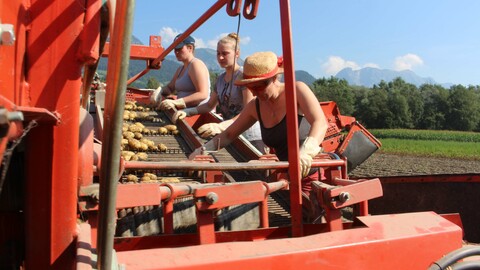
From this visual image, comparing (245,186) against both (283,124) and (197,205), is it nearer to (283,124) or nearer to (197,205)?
(197,205)

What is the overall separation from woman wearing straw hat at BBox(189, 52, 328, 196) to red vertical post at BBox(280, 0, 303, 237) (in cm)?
31

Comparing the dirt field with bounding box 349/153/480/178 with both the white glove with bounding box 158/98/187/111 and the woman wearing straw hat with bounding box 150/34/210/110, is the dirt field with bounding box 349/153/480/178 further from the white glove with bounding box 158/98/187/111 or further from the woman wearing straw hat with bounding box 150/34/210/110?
the white glove with bounding box 158/98/187/111

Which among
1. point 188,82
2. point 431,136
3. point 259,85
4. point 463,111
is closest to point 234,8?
point 259,85

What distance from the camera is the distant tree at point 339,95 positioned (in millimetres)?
64875

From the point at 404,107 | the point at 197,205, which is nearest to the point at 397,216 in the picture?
the point at 197,205

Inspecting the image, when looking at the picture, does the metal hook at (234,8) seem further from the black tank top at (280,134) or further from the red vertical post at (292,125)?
the black tank top at (280,134)

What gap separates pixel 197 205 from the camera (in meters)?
2.09

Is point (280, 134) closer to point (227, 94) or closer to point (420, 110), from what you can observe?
point (227, 94)

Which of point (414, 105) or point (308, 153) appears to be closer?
point (308, 153)

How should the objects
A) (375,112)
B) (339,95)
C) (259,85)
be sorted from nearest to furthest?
(259,85)
(375,112)
(339,95)

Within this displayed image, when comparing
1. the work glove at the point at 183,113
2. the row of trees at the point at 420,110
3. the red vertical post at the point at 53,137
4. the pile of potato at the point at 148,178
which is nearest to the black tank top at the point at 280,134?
the pile of potato at the point at 148,178

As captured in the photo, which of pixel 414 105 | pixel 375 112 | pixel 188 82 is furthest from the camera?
pixel 414 105

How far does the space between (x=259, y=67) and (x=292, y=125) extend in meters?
0.83

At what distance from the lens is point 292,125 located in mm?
2344
